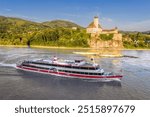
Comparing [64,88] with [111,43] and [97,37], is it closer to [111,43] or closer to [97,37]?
[97,37]

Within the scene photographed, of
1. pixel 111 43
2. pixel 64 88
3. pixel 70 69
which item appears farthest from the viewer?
pixel 111 43

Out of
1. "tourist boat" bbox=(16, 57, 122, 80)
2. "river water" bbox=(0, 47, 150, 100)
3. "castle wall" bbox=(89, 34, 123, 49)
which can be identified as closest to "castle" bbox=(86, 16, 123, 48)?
"castle wall" bbox=(89, 34, 123, 49)

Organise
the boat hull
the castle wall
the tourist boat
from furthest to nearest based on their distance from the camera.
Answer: the castle wall < the tourist boat < the boat hull

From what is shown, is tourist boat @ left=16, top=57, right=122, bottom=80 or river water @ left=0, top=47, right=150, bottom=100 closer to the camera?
river water @ left=0, top=47, right=150, bottom=100

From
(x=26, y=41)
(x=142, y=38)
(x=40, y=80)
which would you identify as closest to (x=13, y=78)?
(x=40, y=80)

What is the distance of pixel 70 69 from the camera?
4069 centimetres

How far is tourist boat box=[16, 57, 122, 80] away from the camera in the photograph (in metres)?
38.8

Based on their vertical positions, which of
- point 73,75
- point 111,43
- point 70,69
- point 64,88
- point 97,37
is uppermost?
point 97,37

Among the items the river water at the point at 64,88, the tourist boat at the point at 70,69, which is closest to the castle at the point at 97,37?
the tourist boat at the point at 70,69

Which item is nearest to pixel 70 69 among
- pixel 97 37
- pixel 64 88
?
pixel 64 88

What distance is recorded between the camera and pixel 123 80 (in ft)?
128

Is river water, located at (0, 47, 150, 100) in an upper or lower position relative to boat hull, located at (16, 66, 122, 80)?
lower

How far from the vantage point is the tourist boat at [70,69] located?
127 feet

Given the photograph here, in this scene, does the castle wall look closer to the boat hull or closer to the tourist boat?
the tourist boat
